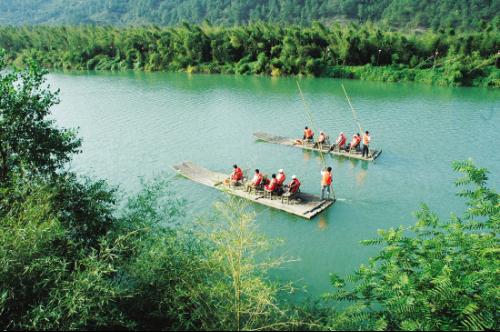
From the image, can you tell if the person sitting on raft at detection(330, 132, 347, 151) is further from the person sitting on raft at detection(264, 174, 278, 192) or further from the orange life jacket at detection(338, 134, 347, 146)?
the person sitting on raft at detection(264, 174, 278, 192)

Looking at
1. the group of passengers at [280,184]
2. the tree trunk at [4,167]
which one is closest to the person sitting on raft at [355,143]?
the group of passengers at [280,184]

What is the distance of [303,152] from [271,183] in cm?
624

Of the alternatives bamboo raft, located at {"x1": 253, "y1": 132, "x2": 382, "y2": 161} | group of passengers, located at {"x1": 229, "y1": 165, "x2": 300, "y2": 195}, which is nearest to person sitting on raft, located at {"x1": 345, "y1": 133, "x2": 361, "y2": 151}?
bamboo raft, located at {"x1": 253, "y1": 132, "x2": 382, "y2": 161}

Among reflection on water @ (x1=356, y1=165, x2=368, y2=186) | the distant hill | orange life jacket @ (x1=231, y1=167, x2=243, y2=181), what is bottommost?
reflection on water @ (x1=356, y1=165, x2=368, y2=186)

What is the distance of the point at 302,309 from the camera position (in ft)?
23.8

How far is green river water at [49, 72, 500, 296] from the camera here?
12.9 meters

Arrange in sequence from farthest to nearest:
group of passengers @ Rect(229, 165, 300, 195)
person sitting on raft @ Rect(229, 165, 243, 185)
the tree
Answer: person sitting on raft @ Rect(229, 165, 243, 185) → group of passengers @ Rect(229, 165, 300, 195) → the tree

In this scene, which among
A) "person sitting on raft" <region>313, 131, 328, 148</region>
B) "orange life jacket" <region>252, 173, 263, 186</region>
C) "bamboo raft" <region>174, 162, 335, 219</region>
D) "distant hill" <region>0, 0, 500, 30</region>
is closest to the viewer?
"bamboo raft" <region>174, 162, 335, 219</region>

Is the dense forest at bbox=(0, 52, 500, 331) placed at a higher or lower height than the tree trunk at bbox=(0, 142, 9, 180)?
lower

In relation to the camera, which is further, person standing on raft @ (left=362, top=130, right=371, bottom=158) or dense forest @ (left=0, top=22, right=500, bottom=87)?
dense forest @ (left=0, top=22, right=500, bottom=87)

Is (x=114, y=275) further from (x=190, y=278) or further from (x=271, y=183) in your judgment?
(x=271, y=183)

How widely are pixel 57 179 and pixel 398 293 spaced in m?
7.91

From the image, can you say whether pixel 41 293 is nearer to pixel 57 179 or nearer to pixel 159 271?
pixel 159 271

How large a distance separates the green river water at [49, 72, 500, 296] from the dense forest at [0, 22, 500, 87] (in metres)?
3.18
